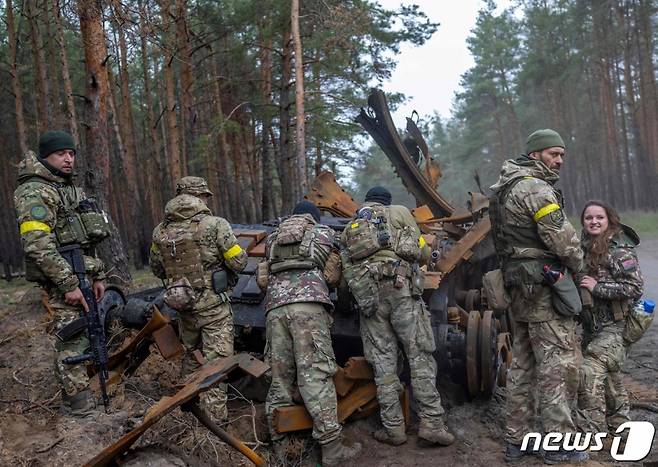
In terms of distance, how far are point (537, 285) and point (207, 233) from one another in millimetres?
2710

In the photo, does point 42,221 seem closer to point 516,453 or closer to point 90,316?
point 90,316

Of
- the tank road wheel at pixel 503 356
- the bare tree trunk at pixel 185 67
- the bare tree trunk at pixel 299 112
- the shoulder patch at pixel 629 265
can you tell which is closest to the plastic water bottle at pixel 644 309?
the shoulder patch at pixel 629 265

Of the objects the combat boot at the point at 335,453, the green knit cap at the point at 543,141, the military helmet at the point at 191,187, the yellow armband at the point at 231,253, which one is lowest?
the combat boot at the point at 335,453

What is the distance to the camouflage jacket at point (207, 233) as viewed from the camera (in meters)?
5.01

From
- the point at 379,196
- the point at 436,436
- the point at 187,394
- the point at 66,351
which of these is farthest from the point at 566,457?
the point at 66,351

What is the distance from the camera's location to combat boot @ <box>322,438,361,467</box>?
449 centimetres

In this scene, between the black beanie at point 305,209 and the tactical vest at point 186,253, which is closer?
the tactical vest at point 186,253

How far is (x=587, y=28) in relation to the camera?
1143 inches

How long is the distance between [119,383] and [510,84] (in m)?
37.5

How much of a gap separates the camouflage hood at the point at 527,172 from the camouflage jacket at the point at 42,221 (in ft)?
10.8

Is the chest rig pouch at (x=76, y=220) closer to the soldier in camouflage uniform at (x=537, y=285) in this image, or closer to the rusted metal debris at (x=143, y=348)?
the rusted metal debris at (x=143, y=348)

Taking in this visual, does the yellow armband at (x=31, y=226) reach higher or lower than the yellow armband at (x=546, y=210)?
higher

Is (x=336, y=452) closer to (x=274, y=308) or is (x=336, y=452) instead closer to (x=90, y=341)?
(x=274, y=308)

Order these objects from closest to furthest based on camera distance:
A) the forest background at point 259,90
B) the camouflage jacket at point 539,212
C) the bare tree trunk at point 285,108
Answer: the camouflage jacket at point 539,212
the forest background at point 259,90
the bare tree trunk at point 285,108
